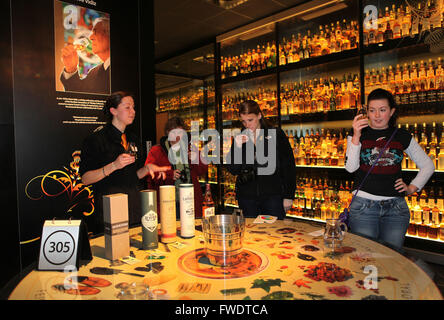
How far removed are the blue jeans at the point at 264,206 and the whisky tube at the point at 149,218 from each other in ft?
4.39

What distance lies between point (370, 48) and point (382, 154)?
1.92 metres

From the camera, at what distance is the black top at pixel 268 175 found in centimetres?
260

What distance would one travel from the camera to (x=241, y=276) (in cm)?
103

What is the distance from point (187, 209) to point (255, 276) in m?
0.54

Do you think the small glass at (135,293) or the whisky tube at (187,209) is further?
the whisky tube at (187,209)

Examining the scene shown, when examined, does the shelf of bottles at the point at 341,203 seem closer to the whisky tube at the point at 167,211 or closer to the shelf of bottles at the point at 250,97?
the shelf of bottles at the point at 250,97

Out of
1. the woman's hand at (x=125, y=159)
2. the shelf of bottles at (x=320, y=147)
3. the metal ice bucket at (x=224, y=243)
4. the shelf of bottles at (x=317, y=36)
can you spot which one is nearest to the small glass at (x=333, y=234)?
the metal ice bucket at (x=224, y=243)

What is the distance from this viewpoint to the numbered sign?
113 centimetres

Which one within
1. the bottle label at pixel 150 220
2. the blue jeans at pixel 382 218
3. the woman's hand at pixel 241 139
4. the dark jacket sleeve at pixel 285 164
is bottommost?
the blue jeans at pixel 382 218

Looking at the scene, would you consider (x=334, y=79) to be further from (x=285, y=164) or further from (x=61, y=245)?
(x=61, y=245)

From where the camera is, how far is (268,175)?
2.62 m

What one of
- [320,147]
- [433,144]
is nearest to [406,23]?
[433,144]

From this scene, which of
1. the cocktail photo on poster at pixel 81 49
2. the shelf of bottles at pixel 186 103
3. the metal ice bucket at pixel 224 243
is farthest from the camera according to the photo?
the shelf of bottles at pixel 186 103

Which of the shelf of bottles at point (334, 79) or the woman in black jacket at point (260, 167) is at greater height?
the shelf of bottles at point (334, 79)
